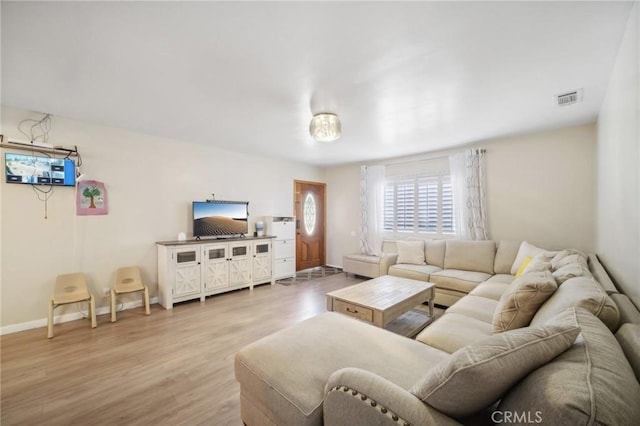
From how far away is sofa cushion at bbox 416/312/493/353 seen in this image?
1614 mm

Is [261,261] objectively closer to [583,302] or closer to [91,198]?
[91,198]

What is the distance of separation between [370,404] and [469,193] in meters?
4.08

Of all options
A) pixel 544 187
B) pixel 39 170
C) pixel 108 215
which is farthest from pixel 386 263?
pixel 39 170

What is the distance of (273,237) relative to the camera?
4.75 meters

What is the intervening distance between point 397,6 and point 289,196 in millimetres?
4443

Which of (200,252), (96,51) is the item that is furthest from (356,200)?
(96,51)

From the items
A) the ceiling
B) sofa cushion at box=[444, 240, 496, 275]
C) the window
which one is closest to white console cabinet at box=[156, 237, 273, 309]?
the ceiling

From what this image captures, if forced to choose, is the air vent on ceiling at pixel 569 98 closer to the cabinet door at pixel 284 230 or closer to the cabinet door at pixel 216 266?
the cabinet door at pixel 284 230

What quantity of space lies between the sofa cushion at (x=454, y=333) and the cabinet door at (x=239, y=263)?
3.20m

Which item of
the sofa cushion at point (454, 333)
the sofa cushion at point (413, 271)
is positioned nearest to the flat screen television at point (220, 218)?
the sofa cushion at point (413, 271)

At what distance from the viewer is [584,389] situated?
0.63 metres

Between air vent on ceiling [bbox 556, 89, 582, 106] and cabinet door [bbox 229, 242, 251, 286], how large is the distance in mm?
4480

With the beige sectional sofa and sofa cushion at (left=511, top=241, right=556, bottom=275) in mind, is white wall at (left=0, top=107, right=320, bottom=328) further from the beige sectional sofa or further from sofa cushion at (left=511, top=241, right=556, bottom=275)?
sofa cushion at (left=511, top=241, right=556, bottom=275)

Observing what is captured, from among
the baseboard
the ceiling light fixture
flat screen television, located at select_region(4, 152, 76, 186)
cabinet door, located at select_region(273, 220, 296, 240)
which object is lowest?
the baseboard
